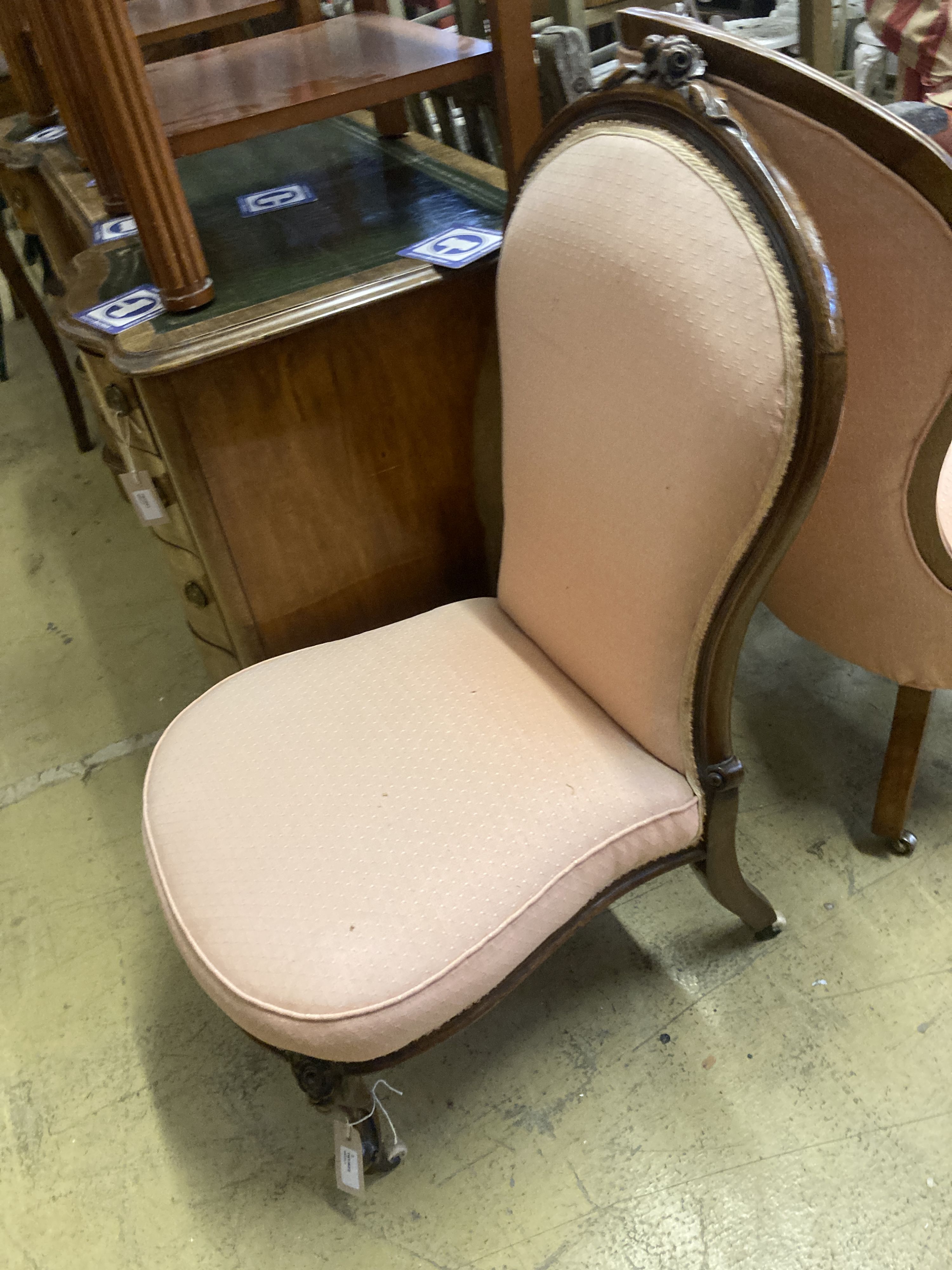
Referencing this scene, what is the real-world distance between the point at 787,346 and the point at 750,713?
3.20ft

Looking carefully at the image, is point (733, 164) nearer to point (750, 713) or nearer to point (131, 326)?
point (131, 326)

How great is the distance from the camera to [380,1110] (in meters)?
1.09

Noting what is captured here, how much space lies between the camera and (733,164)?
696mm

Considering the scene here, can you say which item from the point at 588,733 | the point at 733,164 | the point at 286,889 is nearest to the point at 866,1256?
the point at 588,733

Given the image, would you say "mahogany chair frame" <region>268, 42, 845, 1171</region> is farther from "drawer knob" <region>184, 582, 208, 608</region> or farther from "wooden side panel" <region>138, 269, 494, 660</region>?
"drawer knob" <region>184, 582, 208, 608</region>

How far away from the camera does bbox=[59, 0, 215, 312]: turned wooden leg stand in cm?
91

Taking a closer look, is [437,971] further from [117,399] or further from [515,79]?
[515,79]

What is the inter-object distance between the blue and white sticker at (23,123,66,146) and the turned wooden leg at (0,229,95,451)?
0.54 m

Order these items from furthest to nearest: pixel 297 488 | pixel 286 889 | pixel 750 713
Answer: pixel 750 713, pixel 297 488, pixel 286 889

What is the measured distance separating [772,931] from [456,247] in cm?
98

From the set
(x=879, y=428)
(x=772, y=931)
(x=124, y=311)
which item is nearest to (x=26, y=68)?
(x=124, y=311)

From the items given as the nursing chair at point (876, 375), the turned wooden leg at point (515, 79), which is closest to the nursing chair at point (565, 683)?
the nursing chair at point (876, 375)

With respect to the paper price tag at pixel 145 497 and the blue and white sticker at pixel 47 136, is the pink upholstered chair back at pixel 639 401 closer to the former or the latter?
the paper price tag at pixel 145 497

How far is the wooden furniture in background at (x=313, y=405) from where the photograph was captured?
3.50ft
